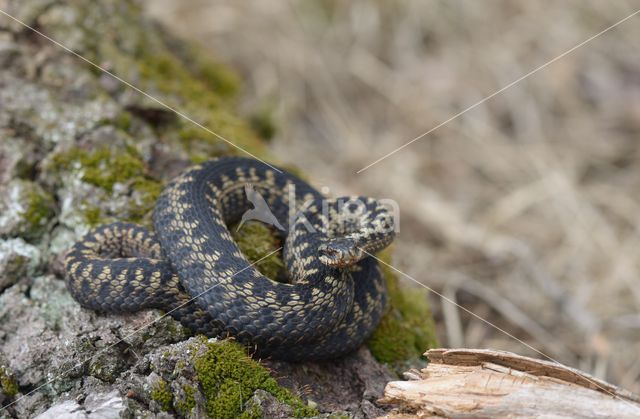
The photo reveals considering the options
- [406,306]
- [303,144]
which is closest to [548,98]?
[303,144]

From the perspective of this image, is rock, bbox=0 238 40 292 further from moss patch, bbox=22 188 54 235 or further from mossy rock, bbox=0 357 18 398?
mossy rock, bbox=0 357 18 398

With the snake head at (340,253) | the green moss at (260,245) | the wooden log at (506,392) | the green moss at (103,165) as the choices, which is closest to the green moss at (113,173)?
the green moss at (103,165)


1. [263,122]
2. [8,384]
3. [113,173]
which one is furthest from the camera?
[263,122]

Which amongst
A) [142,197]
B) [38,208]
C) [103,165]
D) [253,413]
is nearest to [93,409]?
[253,413]

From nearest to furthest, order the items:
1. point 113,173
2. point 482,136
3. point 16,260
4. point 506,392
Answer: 1. point 506,392
2. point 16,260
3. point 113,173
4. point 482,136

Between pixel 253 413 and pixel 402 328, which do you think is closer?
pixel 253 413

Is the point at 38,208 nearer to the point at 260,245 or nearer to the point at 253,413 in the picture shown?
the point at 260,245

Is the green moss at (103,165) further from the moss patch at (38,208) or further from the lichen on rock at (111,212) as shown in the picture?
the moss patch at (38,208)
